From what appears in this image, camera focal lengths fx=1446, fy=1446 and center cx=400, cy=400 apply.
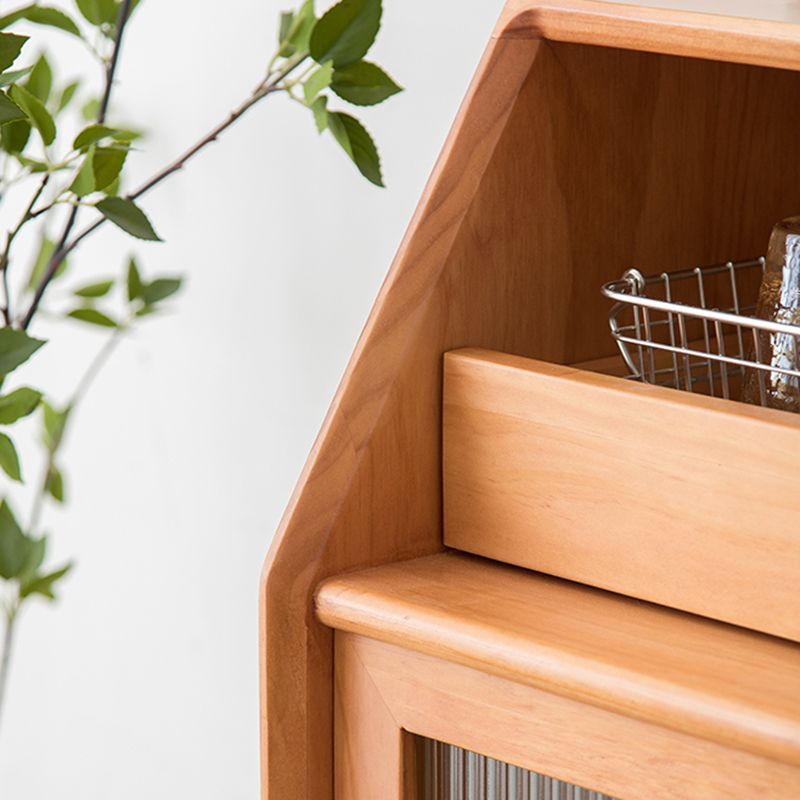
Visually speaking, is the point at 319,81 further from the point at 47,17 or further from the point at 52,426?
the point at 52,426

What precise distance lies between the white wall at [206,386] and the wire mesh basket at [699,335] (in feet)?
1.36

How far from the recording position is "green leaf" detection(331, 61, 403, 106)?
1107 mm

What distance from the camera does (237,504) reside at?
159 centimetres

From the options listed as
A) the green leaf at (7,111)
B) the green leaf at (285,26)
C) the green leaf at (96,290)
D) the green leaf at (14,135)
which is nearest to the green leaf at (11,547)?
the green leaf at (96,290)

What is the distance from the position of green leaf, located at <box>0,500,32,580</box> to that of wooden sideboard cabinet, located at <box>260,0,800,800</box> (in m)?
0.65

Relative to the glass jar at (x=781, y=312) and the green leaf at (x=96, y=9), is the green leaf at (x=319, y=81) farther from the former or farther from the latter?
the glass jar at (x=781, y=312)

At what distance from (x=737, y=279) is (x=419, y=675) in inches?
15.4

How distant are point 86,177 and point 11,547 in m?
0.49

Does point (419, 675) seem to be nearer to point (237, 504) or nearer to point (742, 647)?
point (742, 647)

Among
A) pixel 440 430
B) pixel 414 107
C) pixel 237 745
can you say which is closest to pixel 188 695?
pixel 237 745

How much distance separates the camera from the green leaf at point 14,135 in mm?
1173

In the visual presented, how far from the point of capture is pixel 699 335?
999 millimetres

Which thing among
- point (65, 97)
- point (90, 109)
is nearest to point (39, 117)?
point (65, 97)

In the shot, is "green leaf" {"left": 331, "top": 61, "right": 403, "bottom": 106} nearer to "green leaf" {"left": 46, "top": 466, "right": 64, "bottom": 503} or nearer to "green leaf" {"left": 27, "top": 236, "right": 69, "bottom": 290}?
"green leaf" {"left": 27, "top": 236, "right": 69, "bottom": 290}
